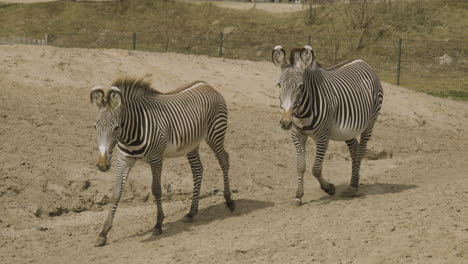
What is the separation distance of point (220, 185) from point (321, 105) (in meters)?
2.73

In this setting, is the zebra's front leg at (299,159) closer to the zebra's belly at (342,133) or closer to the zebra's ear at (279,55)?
the zebra's belly at (342,133)

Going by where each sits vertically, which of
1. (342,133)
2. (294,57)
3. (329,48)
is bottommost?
(329,48)

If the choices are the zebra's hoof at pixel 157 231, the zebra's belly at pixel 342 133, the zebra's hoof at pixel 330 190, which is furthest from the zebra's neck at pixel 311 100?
the zebra's hoof at pixel 157 231

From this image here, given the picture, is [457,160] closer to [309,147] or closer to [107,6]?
[309,147]

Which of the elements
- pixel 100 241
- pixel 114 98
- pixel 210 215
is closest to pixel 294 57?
pixel 210 215

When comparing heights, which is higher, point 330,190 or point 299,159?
point 299,159

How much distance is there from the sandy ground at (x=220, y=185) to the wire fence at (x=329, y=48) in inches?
380

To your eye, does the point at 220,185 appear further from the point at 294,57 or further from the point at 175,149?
the point at 294,57

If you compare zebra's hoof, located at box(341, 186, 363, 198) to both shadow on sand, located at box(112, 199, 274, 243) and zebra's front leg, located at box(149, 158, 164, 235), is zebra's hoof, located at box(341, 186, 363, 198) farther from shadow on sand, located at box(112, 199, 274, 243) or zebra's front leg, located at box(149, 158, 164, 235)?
zebra's front leg, located at box(149, 158, 164, 235)

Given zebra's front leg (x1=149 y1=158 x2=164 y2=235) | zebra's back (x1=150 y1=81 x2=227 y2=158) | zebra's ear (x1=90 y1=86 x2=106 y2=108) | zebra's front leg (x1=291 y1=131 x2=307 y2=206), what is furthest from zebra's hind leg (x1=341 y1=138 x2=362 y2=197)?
zebra's ear (x1=90 y1=86 x2=106 y2=108)

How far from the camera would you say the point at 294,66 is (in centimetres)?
1124

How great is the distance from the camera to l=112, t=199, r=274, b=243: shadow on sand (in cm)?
1074

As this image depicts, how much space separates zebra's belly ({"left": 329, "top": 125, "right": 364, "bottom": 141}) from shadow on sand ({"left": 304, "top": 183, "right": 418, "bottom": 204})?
2.89 feet

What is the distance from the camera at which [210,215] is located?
38.4 feet
